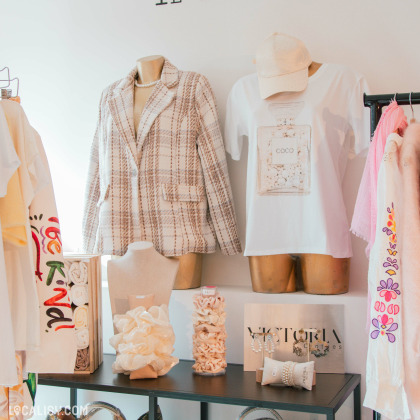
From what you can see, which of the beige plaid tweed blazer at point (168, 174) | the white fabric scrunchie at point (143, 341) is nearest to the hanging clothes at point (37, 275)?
the white fabric scrunchie at point (143, 341)

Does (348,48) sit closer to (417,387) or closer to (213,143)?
(213,143)

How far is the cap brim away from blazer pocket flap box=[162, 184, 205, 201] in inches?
19.5

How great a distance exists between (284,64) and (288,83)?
0.08 meters

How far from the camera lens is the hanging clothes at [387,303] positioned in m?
1.69

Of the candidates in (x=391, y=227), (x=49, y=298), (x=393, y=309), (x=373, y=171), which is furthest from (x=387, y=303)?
(x=49, y=298)

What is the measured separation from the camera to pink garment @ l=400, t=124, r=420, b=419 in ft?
5.52

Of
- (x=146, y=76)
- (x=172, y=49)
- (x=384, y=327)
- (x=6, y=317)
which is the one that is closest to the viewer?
(x=6, y=317)

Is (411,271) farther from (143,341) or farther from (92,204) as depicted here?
(92,204)

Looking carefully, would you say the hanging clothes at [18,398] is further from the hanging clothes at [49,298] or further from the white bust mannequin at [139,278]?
the white bust mannequin at [139,278]

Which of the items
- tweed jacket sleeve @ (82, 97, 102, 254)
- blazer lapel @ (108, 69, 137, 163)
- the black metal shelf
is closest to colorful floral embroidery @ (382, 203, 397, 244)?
the black metal shelf

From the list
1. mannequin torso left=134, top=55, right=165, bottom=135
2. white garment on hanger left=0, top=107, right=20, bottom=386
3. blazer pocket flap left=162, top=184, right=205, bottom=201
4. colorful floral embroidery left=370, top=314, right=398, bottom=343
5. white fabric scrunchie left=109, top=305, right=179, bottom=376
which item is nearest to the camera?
white garment on hanger left=0, top=107, right=20, bottom=386

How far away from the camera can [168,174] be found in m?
2.58

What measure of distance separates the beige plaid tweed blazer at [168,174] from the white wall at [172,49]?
7.8 inches

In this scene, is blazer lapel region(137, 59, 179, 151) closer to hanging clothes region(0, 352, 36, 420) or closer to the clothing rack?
the clothing rack
